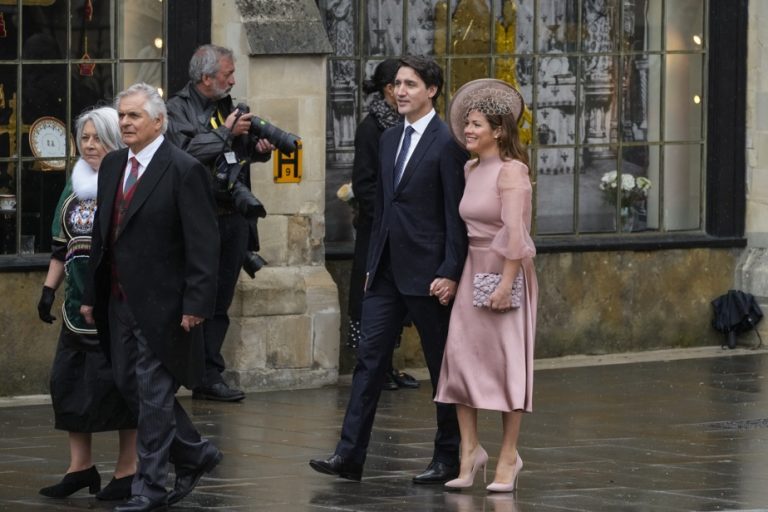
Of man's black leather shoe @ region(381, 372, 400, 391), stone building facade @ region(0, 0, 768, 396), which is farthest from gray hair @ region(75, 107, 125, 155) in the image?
man's black leather shoe @ region(381, 372, 400, 391)

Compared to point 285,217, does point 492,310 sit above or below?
below

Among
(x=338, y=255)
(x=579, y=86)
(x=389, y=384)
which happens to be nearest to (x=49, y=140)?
(x=338, y=255)

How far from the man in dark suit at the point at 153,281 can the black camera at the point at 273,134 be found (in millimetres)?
2805

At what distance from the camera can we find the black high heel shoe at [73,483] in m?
8.84

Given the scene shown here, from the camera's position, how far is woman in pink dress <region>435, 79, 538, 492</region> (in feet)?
29.8

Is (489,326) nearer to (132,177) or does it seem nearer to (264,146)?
(132,177)

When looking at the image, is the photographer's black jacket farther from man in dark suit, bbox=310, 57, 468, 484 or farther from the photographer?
man in dark suit, bbox=310, 57, 468, 484

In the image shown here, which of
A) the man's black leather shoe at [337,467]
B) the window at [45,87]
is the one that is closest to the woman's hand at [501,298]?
the man's black leather shoe at [337,467]

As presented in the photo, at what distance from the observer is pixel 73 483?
8844 mm

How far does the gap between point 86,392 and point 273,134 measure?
9.85ft

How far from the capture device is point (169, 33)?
1248cm

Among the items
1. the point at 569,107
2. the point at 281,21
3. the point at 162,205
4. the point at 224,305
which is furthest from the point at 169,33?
the point at 162,205

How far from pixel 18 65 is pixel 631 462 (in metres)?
4.49

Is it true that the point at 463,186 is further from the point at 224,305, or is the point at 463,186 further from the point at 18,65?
the point at 18,65
